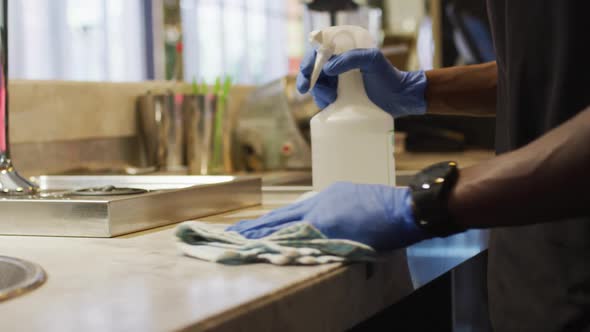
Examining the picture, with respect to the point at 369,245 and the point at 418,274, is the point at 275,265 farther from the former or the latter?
the point at 418,274

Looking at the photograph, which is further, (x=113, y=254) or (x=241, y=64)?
(x=241, y=64)

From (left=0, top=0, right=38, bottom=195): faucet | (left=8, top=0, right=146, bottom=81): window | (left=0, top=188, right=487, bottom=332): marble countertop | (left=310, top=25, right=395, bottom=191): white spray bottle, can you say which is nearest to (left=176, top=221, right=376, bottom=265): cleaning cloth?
(left=0, top=188, right=487, bottom=332): marble countertop

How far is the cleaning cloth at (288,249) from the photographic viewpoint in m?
0.83

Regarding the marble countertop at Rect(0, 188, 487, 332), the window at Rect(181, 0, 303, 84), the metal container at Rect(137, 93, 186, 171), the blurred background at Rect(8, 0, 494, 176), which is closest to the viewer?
the marble countertop at Rect(0, 188, 487, 332)

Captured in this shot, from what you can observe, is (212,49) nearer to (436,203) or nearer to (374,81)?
(374,81)

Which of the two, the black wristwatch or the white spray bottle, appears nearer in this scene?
the black wristwatch

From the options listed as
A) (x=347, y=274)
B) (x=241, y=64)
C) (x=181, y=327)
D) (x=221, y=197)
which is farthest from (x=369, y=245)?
(x=241, y=64)

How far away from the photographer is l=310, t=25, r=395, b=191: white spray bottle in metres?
1.08

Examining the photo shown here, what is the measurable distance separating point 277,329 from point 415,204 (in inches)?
8.9

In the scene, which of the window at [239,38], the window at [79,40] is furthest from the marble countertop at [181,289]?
the window at [239,38]

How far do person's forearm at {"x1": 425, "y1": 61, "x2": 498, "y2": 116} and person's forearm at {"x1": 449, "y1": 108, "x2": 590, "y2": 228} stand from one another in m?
0.63

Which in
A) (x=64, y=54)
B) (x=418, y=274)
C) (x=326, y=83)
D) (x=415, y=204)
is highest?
(x=64, y=54)

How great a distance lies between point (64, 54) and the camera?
133 inches

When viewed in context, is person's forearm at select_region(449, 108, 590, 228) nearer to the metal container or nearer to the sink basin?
the sink basin
